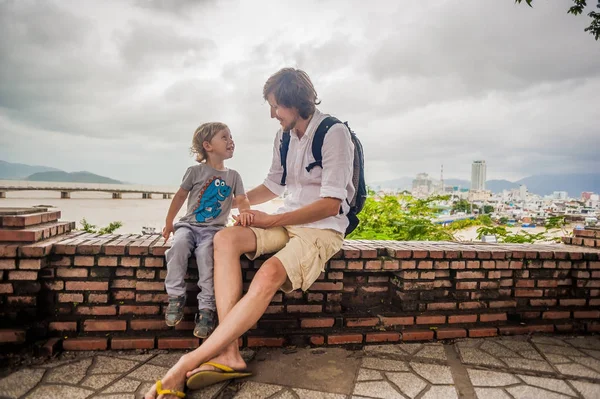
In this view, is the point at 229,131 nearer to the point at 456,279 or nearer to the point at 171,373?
the point at 171,373

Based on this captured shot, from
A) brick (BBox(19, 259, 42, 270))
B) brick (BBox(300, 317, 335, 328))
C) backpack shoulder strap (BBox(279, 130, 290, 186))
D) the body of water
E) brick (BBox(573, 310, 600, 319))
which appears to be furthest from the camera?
the body of water

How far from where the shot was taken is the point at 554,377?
85.4 inches

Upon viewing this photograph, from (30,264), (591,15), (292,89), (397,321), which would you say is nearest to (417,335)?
(397,321)

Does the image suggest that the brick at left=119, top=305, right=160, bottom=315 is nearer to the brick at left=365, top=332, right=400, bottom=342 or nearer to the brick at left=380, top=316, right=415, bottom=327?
the brick at left=365, top=332, right=400, bottom=342

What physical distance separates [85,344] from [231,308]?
41.2 inches

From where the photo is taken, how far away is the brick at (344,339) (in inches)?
100.0

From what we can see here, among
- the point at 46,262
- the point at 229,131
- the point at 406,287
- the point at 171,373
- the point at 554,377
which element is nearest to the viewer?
the point at 171,373

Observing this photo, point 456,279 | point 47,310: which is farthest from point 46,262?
point 456,279

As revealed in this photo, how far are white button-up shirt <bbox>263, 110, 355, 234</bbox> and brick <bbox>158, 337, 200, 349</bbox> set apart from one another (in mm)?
1056

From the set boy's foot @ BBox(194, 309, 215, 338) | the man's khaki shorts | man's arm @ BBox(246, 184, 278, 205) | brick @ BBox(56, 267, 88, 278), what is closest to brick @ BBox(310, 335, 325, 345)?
the man's khaki shorts

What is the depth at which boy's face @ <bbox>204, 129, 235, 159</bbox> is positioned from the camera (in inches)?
111

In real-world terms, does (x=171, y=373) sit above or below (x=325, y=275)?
below

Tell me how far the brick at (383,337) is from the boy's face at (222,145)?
173 cm

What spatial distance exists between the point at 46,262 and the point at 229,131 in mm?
1552
